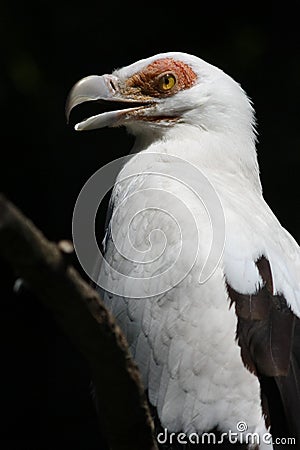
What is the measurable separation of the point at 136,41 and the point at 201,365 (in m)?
3.61

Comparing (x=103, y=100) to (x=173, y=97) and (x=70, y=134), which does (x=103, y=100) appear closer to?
(x=173, y=97)

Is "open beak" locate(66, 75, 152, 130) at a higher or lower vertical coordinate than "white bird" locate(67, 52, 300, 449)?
higher

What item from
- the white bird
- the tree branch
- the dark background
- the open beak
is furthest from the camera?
the dark background

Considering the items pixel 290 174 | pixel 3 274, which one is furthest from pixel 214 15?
pixel 3 274

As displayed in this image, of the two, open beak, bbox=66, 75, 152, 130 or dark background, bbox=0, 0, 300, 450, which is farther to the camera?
dark background, bbox=0, 0, 300, 450

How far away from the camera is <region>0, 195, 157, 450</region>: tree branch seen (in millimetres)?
2281

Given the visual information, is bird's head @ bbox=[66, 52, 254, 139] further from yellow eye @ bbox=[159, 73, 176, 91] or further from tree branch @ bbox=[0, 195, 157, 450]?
tree branch @ bbox=[0, 195, 157, 450]

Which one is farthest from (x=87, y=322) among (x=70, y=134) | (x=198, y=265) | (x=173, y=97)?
(x=70, y=134)

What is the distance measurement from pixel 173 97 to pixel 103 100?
308 millimetres

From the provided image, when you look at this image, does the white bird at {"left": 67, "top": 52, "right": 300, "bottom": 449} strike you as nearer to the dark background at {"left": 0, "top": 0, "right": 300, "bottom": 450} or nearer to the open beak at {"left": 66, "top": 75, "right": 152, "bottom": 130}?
the open beak at {"left": 66, "top": 75, "right": 152, "bottom": 130}

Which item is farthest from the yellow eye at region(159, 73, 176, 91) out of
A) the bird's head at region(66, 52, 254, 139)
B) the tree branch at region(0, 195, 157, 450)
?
the tree branch at region(0, 195, 157, 450)

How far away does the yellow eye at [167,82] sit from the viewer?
14.1ft

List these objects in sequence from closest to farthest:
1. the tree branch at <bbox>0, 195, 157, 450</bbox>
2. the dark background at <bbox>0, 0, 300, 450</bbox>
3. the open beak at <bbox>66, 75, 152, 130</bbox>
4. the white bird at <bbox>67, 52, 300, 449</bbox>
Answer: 1. the tree branch at <bbox>0, 195, 157, 450</bbox>
2. the white bird at <bbox>67, 52, 300, 449</bbox>
3. the open beak at <bbox>66, 75, 152, 130</bbox>
4. the dark background at <bbox>0, 0, 300, 450</bbox>

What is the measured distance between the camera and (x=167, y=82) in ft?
14.1
